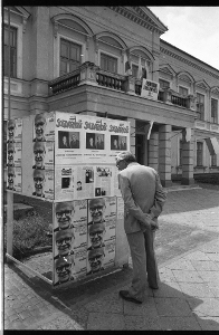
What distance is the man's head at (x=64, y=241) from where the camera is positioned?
3.22 metres

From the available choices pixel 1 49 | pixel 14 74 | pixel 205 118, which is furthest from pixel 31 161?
pixel 205 118

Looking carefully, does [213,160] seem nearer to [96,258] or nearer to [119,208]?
[119,208]

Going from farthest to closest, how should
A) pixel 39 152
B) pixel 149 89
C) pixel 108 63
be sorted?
pixel 108 63 < pixel 149 89 < pixel 39 152

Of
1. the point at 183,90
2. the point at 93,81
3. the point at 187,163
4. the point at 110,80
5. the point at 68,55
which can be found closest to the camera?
the point at 93,81

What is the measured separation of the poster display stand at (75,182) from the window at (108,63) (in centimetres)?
1133

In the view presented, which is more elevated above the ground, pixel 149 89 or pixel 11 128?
pixel 149 89

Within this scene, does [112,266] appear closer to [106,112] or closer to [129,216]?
[129,216]

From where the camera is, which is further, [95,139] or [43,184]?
[95,139]

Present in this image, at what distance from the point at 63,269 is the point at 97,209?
0.88 meters

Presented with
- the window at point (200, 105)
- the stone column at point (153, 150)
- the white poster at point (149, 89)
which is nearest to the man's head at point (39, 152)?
the white poster at point (149, 89)

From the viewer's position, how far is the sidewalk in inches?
100

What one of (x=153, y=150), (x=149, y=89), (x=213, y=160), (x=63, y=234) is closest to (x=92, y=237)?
(x=63, y=234)

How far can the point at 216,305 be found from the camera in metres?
2.96

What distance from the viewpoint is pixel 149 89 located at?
1300 cm
